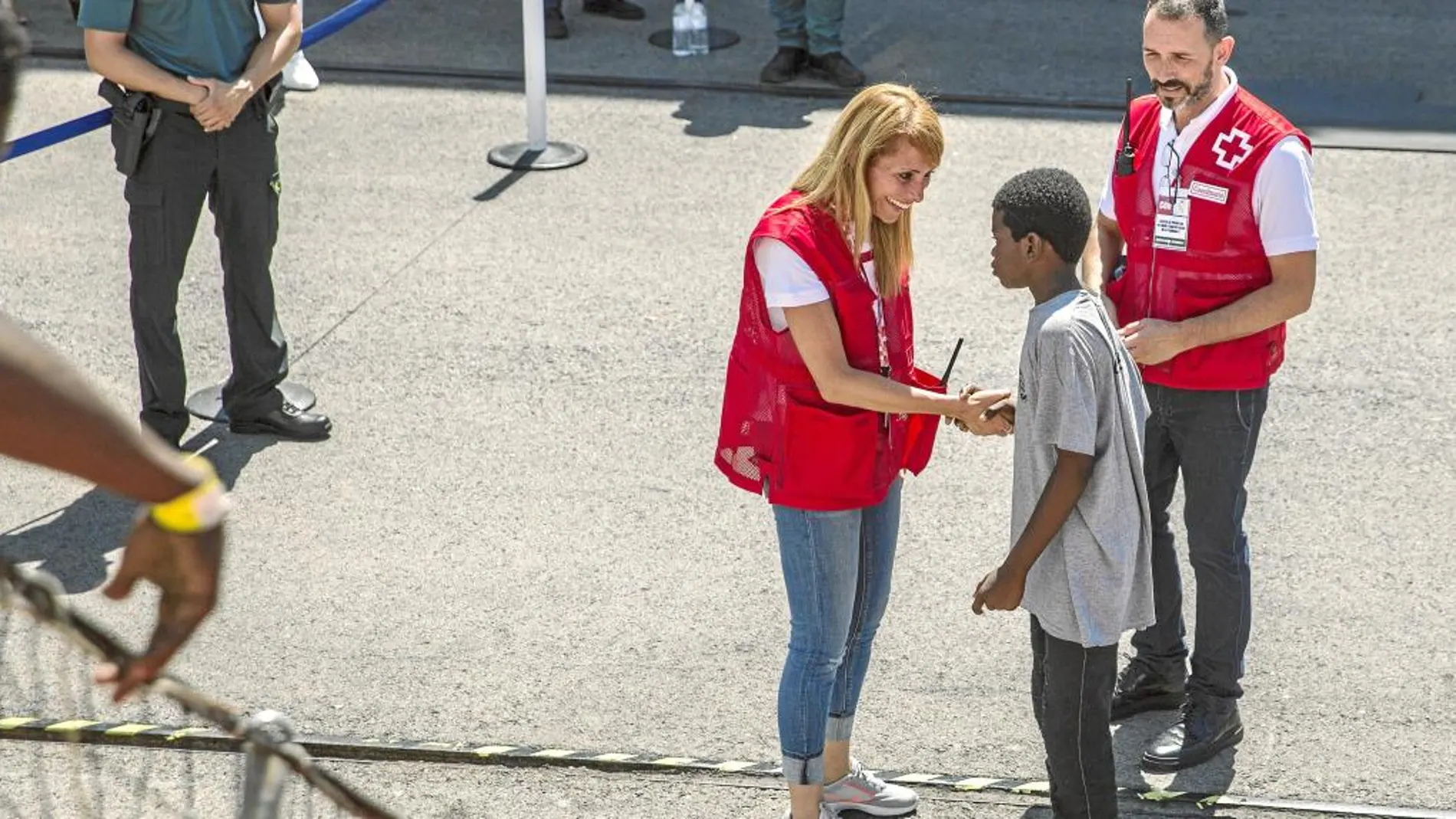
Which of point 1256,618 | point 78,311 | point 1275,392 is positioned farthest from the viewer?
point 78,311

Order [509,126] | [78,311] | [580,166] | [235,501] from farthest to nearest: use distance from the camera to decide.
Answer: [509,126], [580,166], [78,311], [235,501]

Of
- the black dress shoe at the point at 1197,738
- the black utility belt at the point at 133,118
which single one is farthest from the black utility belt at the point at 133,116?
the black dress shoe at the point at 1197,738

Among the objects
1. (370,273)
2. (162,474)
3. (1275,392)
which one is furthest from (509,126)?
(162,474)

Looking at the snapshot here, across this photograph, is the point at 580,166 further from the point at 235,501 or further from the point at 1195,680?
the point at 1195,680

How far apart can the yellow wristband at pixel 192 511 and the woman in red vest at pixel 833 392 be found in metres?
2.22

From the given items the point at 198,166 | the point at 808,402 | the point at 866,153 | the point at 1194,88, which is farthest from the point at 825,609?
the point at 198,166

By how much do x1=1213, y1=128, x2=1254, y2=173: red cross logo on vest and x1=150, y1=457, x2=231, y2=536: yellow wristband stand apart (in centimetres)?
311

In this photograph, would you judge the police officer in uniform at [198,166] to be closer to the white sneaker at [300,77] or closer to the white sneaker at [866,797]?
the white sneaker at [866,797]

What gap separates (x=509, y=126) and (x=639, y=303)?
2688 millimetres

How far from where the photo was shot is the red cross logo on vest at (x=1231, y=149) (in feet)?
14.9

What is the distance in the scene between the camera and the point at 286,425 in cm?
698

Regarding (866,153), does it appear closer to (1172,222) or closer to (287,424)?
(1172,222)

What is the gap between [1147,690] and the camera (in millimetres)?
5301

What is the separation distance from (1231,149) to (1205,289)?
362 mm
